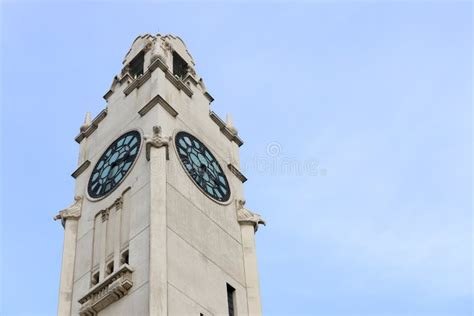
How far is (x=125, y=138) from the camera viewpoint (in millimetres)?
36625

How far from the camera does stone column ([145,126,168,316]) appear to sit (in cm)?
2716

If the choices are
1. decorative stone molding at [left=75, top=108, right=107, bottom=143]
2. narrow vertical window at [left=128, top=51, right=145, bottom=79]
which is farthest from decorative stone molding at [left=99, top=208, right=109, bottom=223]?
narrow vertical window at [left=128, top=51, right=145, bottom=79]

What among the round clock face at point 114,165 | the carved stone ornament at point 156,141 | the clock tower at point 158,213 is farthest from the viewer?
the round clock face at point 114,165

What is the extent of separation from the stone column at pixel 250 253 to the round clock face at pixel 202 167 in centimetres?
117

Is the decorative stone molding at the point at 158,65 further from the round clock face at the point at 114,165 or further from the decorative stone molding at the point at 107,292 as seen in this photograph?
the decorative stone molding at the point at 107,292

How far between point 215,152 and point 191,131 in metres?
1.71

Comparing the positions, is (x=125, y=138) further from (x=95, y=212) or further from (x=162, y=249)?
(x=162, y=249)

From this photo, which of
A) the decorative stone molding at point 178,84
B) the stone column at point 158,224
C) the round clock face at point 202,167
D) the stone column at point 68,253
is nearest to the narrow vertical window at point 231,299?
the stone column at point 158,224

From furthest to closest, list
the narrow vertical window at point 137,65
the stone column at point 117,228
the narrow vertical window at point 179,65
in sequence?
1. the narrow vertical window at point 179,65
2. the narrow vertical window at point 137,65
3. the stone column at point 117,228

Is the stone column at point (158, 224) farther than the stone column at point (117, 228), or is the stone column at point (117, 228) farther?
the stone column at point (117, 228)

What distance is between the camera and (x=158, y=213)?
30.4 meters

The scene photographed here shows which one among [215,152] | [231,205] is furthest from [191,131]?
[231,205]

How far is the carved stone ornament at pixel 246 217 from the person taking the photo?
35.5 meters

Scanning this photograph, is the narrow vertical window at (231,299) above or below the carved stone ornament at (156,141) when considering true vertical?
below
